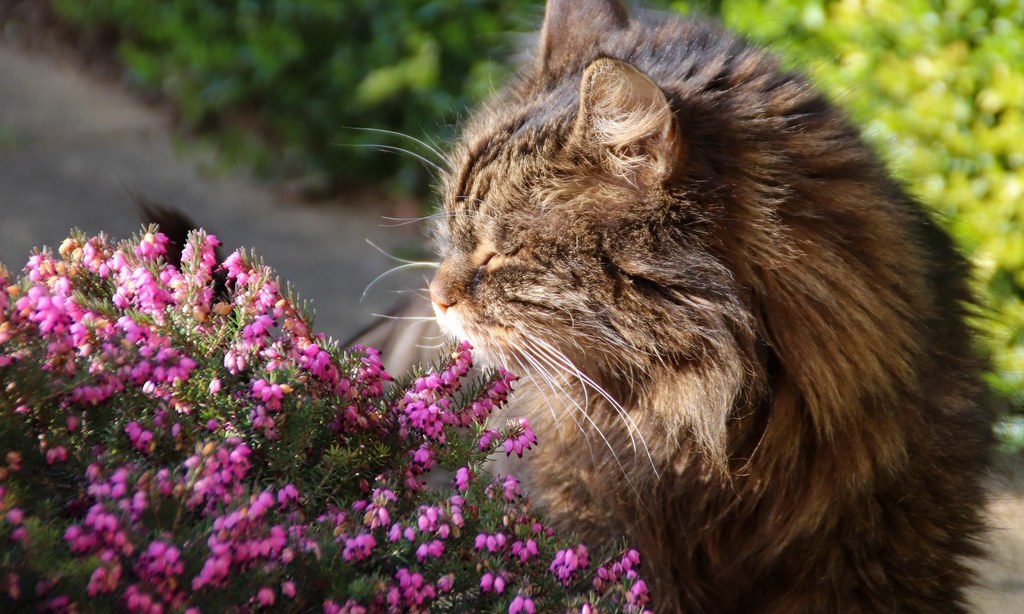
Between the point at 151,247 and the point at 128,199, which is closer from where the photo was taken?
the point at 151,247

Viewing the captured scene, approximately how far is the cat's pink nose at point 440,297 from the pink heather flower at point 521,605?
700 millimetres

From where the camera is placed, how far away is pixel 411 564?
1322 millimetres

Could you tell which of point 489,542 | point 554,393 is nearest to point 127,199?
point 554,393

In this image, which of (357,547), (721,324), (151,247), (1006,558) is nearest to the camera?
(357,547)

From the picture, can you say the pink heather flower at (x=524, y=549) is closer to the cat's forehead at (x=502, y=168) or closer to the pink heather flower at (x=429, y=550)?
the pink heather flower at (x=429, y=550)

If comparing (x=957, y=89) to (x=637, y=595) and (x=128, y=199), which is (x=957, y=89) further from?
(x=128, y=199)

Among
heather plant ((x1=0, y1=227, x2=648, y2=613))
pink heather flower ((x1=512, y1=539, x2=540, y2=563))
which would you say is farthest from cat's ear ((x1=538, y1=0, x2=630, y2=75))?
pink heather flower ((x1=512, y1=539, x2=540, y2=563))

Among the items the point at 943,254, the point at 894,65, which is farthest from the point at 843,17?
the point at 943,254

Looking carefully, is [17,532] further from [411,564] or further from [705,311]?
[705,311]

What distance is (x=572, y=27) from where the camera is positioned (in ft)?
6.79

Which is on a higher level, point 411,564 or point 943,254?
point 411,564

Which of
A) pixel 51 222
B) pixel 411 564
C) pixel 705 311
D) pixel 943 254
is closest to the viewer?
pixel 411 564

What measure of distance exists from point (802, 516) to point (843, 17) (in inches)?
86.2

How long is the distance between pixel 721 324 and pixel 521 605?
58cm
